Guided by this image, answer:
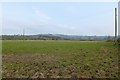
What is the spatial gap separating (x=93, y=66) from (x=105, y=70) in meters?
0.47

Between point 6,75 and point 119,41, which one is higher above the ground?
point 119,41

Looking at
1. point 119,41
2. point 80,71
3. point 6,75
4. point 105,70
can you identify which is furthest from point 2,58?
point 119,41

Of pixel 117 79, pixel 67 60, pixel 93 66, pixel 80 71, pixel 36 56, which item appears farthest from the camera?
pixel 36 56

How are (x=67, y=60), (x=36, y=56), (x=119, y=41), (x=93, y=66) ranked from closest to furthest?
(x=93, y=66) → (x=67, y=60) → (x=36, y=56) → (x=119, y=41)

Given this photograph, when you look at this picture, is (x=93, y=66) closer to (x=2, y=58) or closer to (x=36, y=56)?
(x=36, y=56)

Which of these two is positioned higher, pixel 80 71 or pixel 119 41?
pixel 119 41

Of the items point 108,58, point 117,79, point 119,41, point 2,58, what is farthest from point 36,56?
point 119,41

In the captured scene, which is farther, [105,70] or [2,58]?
[2,58]

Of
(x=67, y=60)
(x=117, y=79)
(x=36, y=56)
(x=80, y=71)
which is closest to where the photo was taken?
(x=117, y=79)

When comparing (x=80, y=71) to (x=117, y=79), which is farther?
(x=80, y=71)

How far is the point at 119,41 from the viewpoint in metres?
11.1

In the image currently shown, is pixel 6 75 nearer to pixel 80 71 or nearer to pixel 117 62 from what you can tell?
pixel 80 71

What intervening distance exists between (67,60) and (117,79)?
210 centimetres

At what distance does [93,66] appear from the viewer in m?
6.55
